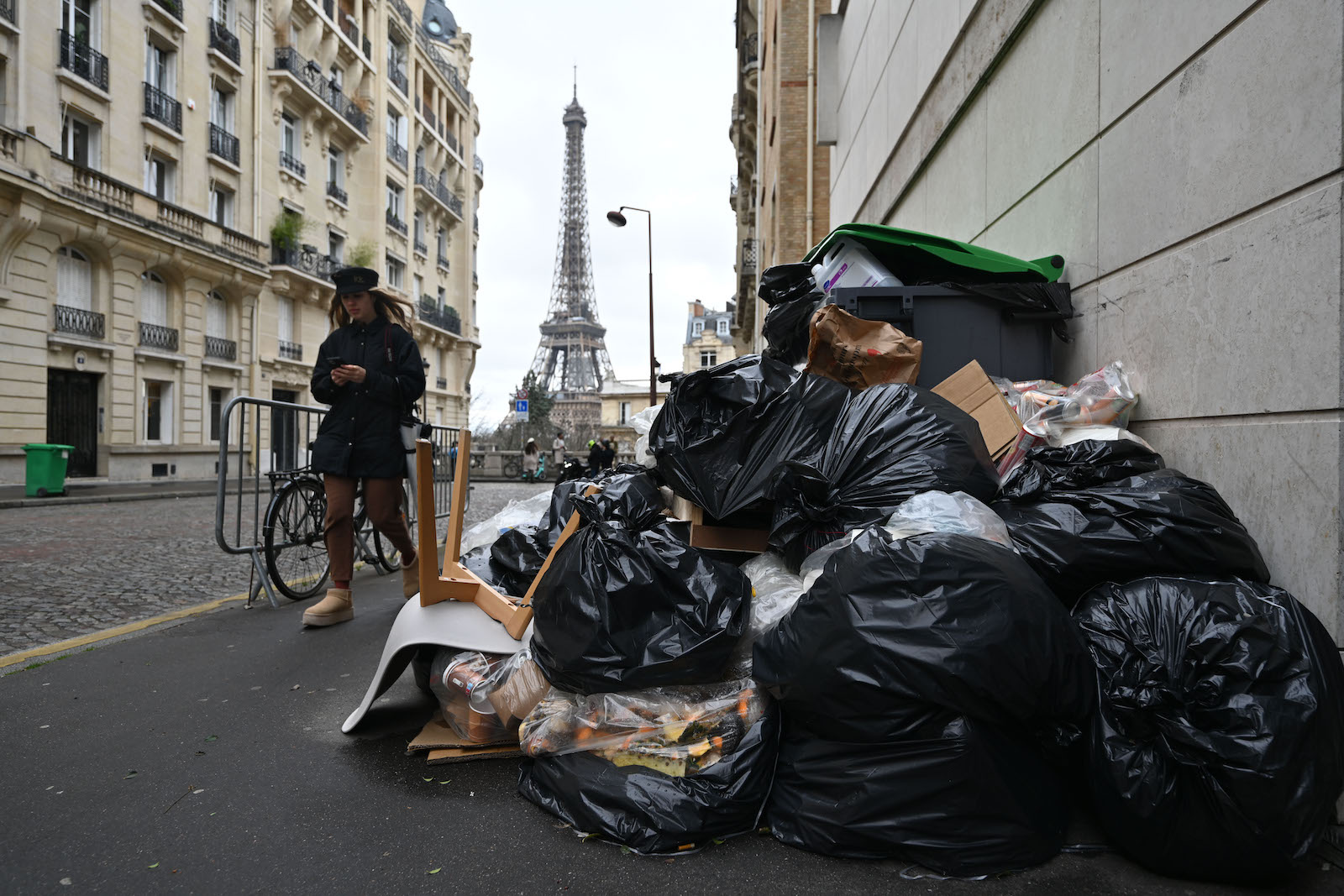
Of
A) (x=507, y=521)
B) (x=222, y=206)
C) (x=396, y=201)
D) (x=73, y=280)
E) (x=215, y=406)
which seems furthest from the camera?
(x=396, y=201)

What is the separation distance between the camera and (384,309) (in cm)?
412

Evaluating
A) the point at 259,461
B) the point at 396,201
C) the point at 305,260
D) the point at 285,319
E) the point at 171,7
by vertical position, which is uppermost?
the point at 171,7

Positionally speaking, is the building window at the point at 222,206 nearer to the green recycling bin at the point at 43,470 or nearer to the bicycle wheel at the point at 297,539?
the green recycling bin at the point at 43,470

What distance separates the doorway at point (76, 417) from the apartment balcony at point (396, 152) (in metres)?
15.9

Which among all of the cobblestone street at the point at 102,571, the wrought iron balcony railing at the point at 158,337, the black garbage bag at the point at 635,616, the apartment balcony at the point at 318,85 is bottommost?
the cobblestone street at the point at 102,571

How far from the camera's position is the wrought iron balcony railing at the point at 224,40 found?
20.8 meters

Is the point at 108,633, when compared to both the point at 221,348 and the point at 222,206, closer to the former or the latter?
the point at 221,348

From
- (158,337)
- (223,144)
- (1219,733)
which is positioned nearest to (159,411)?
(158,337)

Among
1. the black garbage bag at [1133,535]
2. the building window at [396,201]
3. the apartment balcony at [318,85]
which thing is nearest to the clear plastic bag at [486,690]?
the black garbage bag at [1133,535]

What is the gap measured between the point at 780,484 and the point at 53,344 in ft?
63.9

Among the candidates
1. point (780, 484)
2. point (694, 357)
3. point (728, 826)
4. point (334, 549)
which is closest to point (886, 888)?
point (728, 826)

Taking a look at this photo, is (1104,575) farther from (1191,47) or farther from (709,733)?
(1191,47)

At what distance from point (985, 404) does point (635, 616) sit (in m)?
1.67

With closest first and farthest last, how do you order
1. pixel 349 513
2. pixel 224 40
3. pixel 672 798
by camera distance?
pixel 672 798
pixel 349 513
pixel 224 40
